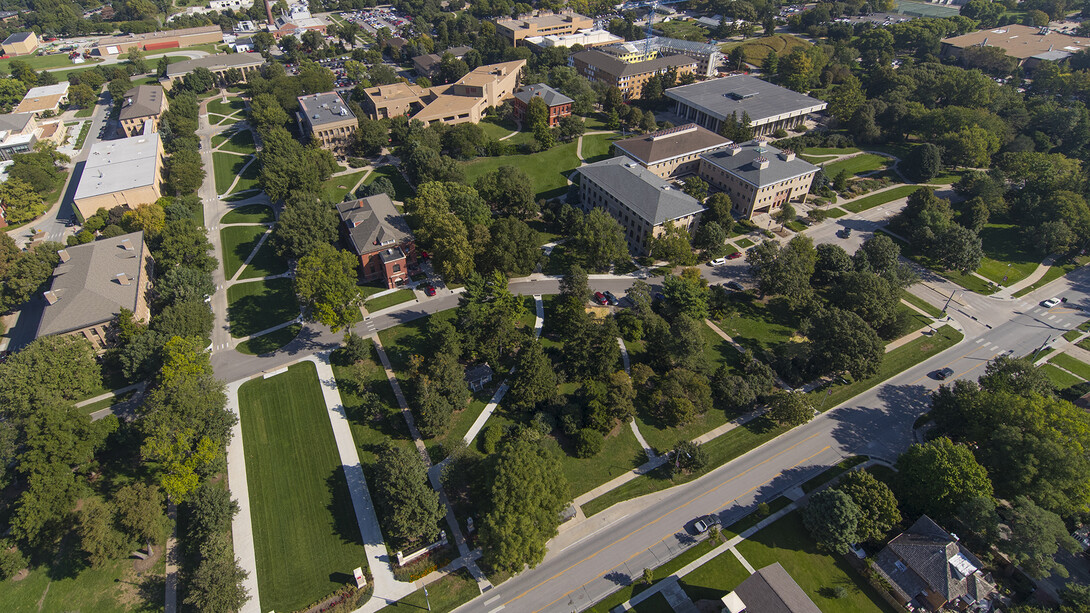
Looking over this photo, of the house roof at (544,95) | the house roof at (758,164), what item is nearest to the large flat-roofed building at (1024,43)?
the house roof at (758,164)

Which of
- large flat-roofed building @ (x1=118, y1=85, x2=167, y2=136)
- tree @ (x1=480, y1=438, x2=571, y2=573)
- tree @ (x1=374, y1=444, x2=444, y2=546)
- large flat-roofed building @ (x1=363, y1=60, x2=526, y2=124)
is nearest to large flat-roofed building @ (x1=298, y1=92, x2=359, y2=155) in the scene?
large flat-roofed building @ (x1=363, y1=60, x2=526, y2=124)

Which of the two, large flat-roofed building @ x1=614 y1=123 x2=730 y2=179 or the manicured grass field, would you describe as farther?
large flat-roofed building @ x1=614 y1=123 x2=730 y2=179

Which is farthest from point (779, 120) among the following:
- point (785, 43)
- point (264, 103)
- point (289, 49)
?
point (289, 49)

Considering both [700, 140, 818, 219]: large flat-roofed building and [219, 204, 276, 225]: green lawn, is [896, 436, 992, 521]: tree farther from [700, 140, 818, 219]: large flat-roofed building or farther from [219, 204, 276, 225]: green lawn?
[219, 204, 276, 225]: green lawn

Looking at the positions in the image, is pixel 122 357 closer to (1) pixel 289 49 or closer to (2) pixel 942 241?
(2) pixel 942 241

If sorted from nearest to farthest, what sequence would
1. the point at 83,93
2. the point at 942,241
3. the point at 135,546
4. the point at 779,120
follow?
the point at 135,546 < the point at 942,241 < the point at 779,120 < the point at 83,93

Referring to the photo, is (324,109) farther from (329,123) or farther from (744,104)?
(744,104)

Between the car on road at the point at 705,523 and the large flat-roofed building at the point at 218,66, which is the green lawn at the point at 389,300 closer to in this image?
the car on road at the point at 705,523
